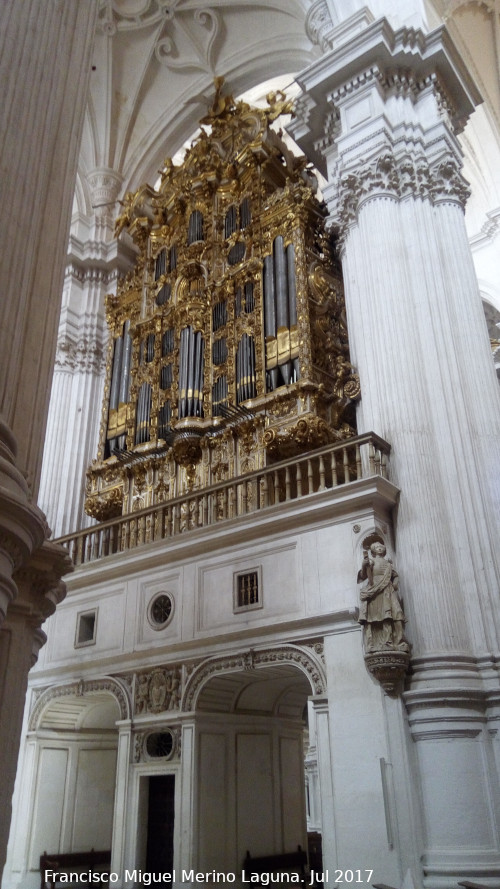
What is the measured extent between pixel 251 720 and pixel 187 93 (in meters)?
16.5

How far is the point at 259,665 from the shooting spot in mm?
9898

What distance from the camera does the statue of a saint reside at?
28.7 feet

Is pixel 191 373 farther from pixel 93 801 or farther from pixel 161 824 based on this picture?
pixel 93 801

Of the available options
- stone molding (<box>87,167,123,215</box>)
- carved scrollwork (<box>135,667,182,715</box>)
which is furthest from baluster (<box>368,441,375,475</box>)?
stone molding (<box>87,167,123,215</box>)

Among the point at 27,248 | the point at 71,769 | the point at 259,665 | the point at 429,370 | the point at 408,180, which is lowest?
the point at 71,769

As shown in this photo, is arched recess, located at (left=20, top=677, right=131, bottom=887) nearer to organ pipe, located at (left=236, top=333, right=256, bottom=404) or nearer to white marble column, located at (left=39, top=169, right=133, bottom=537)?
white marble column, located at (left=39, top=169, right=133, bottom=537)

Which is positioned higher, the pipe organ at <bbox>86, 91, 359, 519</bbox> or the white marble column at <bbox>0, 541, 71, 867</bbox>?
the pipe organ at <bbox>86, 91, 359, 519</bbox>

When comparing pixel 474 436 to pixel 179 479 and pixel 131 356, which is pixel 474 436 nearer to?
pixel 179 479

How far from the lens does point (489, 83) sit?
66.4 ft

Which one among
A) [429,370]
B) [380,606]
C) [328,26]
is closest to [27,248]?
[380,606]

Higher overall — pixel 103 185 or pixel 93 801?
pixel 103 185

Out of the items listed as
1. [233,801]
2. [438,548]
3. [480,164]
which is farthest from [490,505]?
[480,164]

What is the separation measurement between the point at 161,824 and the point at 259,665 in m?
2.80

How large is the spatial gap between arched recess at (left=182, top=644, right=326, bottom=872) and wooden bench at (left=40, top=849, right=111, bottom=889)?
9.52ft
